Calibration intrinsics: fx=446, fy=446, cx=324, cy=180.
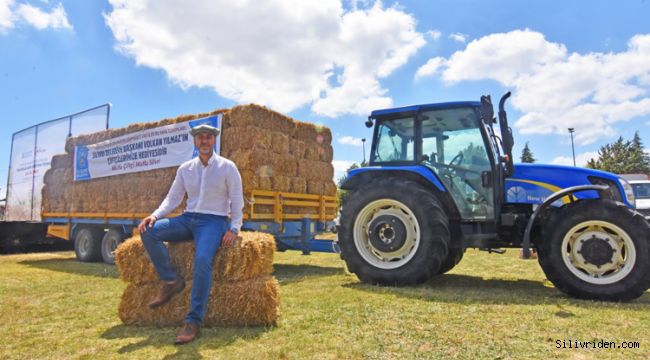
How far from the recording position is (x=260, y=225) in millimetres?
7469

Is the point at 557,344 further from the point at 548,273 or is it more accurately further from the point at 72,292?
the point at 72,292

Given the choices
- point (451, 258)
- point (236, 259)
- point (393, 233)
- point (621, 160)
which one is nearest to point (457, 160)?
point (393, 233)

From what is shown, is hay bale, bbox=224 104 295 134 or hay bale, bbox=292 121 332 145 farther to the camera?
hay bale, bbox=292 121 332 145

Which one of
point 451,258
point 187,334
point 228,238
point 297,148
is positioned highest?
point 297,148

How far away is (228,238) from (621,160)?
5606 cm

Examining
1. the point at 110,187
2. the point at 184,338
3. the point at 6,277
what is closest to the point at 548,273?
the point at 184,338

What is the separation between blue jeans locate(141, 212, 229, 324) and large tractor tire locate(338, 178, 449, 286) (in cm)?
237

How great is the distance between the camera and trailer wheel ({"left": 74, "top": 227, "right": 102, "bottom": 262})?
33.5 ft

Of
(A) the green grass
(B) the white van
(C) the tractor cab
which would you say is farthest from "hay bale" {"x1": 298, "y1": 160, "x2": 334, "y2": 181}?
(B) the white van

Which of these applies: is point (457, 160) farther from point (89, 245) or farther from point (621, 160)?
point (621, 160)

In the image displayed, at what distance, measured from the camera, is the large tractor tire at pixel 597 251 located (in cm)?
439

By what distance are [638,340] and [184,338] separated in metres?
3.23

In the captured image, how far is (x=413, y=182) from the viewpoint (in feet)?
18.7

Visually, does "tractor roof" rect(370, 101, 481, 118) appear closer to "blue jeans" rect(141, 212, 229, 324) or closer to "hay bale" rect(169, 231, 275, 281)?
"hay bale" rect(169, 231, 275, 281)
